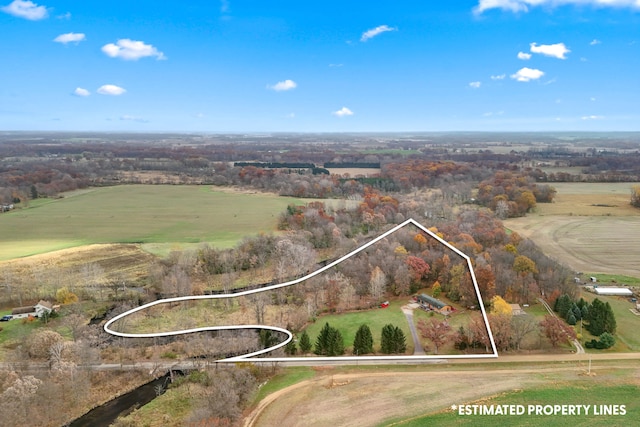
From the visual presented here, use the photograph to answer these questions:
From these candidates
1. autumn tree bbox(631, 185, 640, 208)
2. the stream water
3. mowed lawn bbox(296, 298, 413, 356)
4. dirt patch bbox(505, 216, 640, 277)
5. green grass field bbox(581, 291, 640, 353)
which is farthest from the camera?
autumn tree bbox(631, 185, 640, 208)

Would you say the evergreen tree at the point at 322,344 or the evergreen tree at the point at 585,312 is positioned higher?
the evergreen tree at the point at 585,312

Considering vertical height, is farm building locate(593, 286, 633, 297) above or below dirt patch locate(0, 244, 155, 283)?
below

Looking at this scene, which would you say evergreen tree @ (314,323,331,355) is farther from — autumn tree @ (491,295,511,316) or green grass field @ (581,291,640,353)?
green grass field @ (581,291,640,353)

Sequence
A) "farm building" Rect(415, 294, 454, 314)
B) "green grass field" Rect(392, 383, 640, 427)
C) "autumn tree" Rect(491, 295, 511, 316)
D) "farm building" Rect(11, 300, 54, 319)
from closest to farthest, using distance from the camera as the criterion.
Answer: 1. "green grass field" Rect(392, 383, 640, 427)
2. "autumn tree" Rect(491, 295, 511, 316)
3. "farm building" Rect(415, 294, 454, 314)
4. "farm building" Rect(11, 300, 54, 319)

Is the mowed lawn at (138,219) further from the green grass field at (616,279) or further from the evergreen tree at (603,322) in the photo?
the green grass field at (616,279)

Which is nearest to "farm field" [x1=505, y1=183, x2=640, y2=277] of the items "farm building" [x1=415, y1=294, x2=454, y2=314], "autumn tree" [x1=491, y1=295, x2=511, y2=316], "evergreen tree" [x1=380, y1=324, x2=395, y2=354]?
"autumn tree" [x1=491, y1=295, x2=511, y2=316]

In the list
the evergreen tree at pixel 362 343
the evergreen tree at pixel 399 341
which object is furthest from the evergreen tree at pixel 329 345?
the evergreen tree at pixel 399 341

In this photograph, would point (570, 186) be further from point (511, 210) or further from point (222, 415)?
point (222, 415)

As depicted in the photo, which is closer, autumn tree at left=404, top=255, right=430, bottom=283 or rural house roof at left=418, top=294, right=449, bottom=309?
rural house roof at left=418, top=294, right=449, bottom=309

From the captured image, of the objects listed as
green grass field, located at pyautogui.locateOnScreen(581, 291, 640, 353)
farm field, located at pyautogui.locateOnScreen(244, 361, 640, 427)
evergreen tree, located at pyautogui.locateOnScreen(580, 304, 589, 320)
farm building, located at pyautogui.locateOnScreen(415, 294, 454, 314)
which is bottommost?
farm field, located at pyautogui.locateOnScreen(244, 361, 640, 427)
